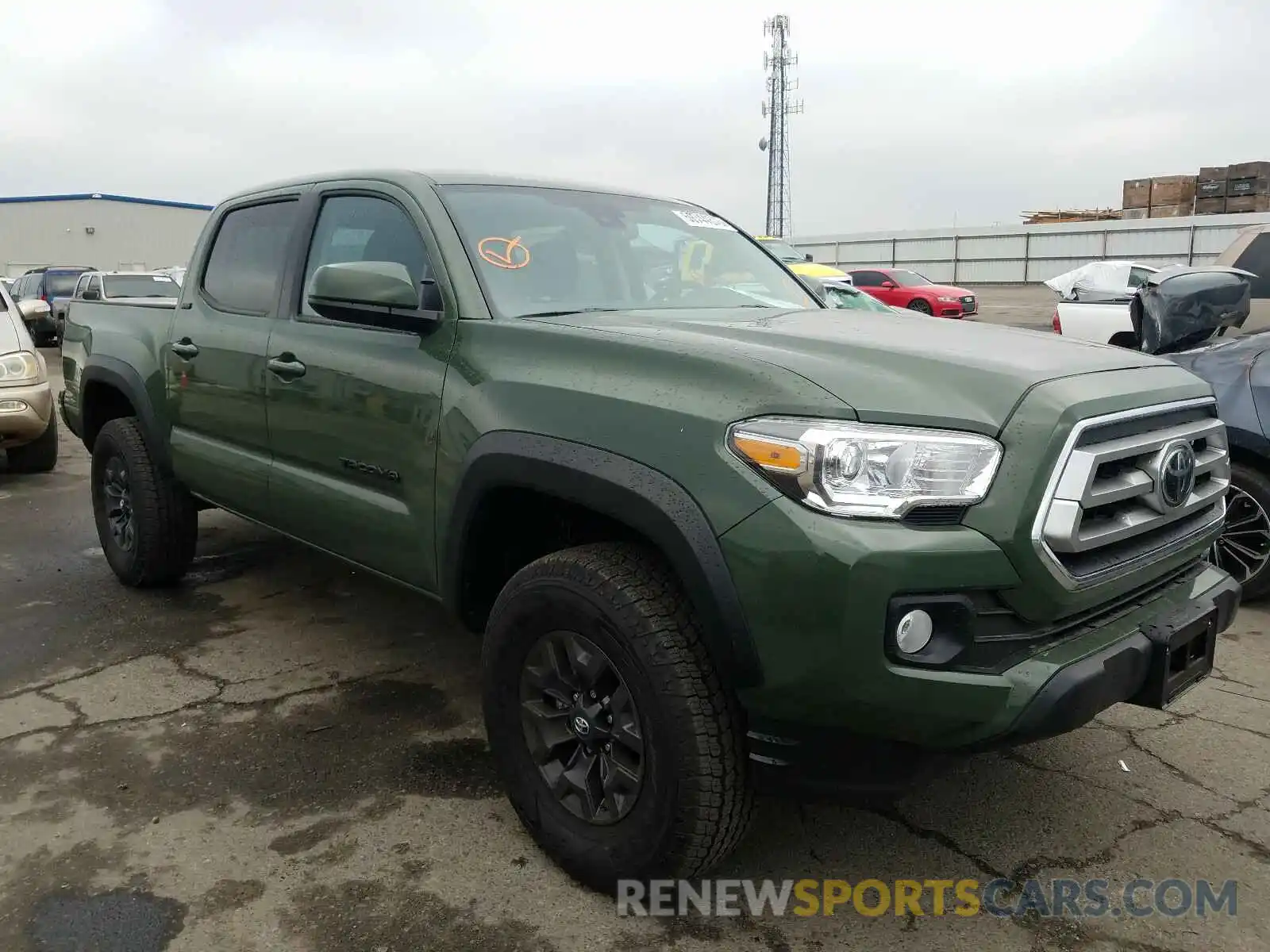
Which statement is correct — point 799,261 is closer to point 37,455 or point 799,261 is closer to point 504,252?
point 37,455

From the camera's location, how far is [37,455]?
7.69 meters

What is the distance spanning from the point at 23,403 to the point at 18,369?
305 mm

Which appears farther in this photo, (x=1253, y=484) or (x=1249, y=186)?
(x=1249, y=186)

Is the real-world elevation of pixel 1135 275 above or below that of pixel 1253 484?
above

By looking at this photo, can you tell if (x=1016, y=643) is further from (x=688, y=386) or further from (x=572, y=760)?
(x=572, y=760)

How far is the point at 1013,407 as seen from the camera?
6.76ft

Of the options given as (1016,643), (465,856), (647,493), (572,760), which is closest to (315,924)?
(465,856)

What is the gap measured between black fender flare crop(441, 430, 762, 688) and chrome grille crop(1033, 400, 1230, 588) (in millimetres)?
640

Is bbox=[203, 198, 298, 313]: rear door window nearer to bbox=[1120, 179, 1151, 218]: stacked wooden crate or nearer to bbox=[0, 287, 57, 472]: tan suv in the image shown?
bbox=[0, 287, 57, 472]: tan suv

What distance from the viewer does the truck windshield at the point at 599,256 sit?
296 cm

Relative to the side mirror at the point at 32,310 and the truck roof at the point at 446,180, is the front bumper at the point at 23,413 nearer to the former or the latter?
the side mirror at the point at 32,310

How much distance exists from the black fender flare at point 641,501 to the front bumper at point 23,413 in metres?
5.75

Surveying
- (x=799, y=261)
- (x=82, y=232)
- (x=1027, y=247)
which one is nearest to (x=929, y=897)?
(x=799, y=261)

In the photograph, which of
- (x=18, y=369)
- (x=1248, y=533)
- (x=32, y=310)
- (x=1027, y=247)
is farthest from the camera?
(x=1027, y=247)
